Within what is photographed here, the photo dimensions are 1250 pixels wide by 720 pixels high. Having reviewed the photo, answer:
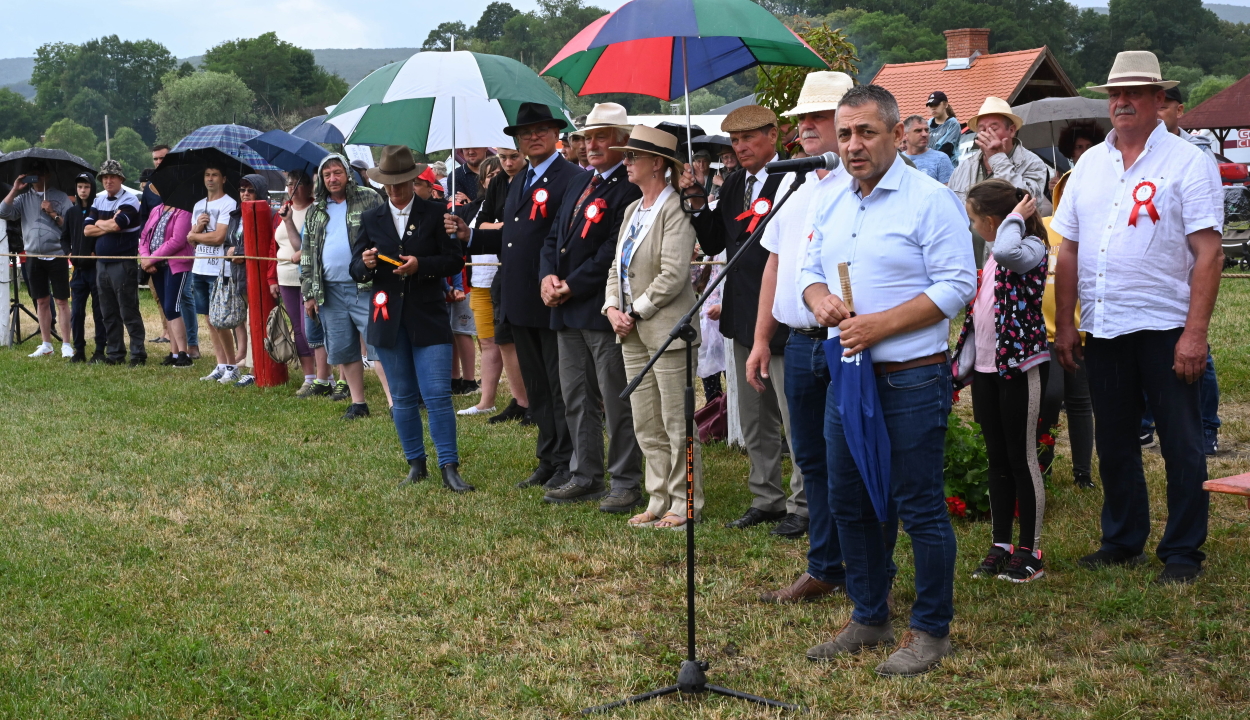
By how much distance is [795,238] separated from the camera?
192 inches

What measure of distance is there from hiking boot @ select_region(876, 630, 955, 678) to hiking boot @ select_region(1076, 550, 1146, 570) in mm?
1337

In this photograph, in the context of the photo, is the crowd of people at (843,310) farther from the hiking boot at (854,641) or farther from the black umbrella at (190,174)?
the black umbrella at (190,174)

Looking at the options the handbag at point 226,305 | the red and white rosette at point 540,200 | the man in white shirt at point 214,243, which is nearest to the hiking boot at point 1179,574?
the red and white rosette at point 540,200

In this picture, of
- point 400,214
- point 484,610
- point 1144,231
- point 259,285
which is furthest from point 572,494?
point 259,285

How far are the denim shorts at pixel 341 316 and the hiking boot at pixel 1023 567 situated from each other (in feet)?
18.6

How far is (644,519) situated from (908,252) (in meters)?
2.87

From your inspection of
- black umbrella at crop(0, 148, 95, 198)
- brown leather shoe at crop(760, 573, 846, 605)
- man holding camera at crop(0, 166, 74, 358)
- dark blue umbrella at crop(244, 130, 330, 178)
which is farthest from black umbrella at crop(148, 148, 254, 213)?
brown leather shoe at crop(760, 573, 846, 605)

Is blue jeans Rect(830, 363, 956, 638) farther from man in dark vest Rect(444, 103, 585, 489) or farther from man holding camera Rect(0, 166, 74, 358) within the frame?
man holding camera Rect(0, 166, 74, 358)

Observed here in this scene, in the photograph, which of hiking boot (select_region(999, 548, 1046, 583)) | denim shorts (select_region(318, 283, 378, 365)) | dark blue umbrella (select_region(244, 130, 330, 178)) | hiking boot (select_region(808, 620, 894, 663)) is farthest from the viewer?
dark blue umbrella (select_region(244, 130, 330, 178))

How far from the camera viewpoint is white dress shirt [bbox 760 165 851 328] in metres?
4.29

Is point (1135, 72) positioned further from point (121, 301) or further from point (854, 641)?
point (121, 301)

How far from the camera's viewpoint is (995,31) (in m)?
72.6

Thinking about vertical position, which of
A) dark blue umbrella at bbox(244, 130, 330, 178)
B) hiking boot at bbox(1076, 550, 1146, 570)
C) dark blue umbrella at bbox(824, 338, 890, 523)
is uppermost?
dark blue umbrella at bbox(244, 130, 330, 178)

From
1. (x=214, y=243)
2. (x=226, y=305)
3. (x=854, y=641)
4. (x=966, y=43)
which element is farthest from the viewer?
(x=966, y=43)
